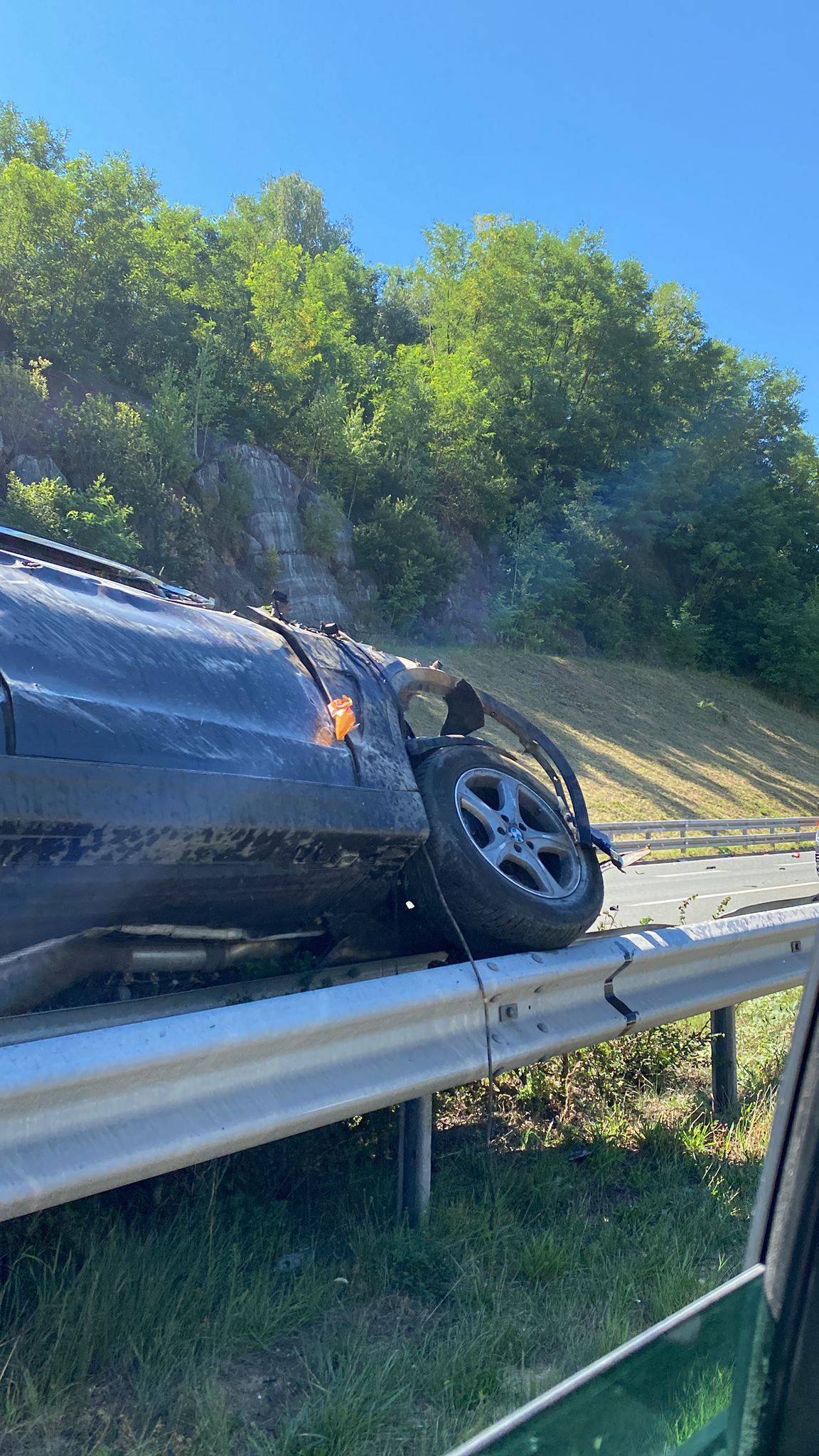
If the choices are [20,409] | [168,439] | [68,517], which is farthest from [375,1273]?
[168,439]

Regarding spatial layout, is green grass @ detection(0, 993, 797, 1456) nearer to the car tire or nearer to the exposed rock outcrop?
the car tire

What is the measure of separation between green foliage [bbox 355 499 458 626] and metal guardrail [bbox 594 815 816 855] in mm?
12124

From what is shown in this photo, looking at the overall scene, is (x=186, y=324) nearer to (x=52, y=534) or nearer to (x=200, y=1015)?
(x=52, y=534)

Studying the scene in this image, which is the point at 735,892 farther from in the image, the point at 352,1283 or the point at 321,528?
the point at 321,528

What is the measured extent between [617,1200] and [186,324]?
3268 centimetres

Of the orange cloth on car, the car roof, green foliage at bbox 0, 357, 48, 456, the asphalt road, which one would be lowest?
the asphalt road

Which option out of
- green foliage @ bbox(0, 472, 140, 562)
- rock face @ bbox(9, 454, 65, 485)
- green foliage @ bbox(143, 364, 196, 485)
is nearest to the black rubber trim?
green foliage @ bbox(0, 472, 140, 562)

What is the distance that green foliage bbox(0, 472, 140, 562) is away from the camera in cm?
2091

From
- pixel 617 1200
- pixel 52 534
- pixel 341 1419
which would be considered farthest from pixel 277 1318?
pixel 52 534

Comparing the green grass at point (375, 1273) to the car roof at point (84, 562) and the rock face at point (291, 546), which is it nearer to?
the car roof at point (84, 562)

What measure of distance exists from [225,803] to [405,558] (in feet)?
95.6

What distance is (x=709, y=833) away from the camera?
21234mm

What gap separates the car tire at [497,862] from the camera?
358 centimetres

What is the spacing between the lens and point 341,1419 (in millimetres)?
2072
